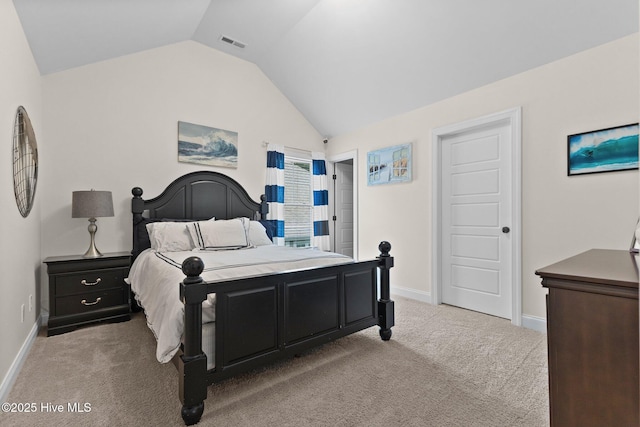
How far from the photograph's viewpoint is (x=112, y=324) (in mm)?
3000

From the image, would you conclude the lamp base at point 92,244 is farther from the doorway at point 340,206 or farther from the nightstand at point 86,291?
the doorway at point 340,206

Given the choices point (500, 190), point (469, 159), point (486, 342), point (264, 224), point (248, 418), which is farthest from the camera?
point (264, 224)

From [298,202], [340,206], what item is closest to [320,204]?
[298,202]

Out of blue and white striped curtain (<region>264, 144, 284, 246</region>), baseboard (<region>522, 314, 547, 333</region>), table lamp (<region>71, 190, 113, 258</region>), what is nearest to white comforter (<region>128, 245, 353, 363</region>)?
table lamp (<region>71, 190, 113, 258</region>)

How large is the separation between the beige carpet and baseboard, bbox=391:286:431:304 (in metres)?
1.00

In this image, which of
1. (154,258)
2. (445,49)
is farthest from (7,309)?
(445,49)

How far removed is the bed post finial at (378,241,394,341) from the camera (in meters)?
2.57

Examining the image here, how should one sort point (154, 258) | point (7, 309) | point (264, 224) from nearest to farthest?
1. point (7, 309)
2. point (154, 258)
3. point (264, 224)

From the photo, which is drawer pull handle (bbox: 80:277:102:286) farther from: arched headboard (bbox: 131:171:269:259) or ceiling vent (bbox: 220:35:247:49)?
ceiling vent (bbox: 220:35:247:49)

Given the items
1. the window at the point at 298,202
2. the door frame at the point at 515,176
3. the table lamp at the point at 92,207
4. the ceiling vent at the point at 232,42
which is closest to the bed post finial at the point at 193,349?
the table lamp at the point at 92,207

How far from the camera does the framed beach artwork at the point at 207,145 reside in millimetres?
3873

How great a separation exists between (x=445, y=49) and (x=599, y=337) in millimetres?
2963

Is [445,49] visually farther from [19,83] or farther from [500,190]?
[19,83]

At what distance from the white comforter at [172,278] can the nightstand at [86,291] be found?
20cm
